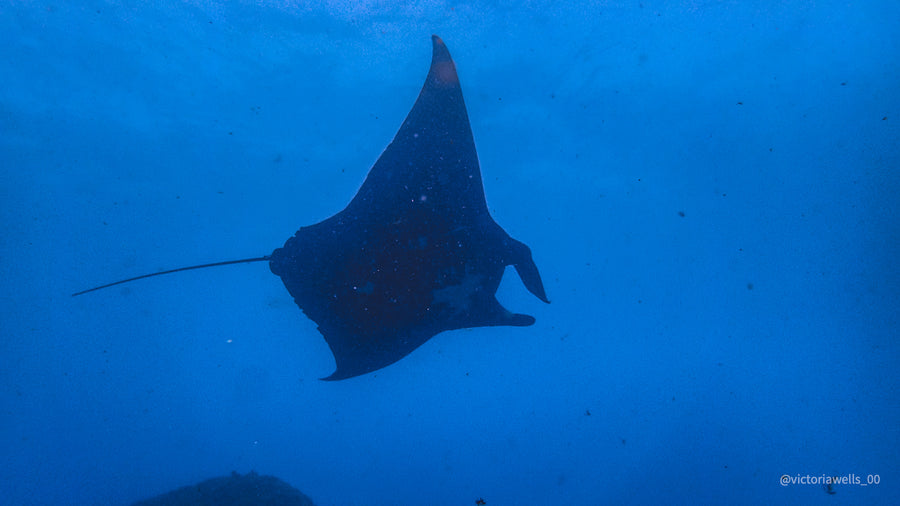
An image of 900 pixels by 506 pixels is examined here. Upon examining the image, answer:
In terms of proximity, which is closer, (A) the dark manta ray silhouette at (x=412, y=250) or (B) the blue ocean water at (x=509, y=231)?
(A) the dark manta ray silhouette at (x=412, y=250)

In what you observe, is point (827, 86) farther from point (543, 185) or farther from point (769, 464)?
point (769, 464)

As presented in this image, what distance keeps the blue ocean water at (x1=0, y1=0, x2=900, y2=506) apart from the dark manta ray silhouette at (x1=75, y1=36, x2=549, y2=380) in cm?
335

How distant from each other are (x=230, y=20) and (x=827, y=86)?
907 cm

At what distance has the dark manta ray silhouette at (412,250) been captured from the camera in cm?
309

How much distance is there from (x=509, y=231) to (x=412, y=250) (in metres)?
4.44

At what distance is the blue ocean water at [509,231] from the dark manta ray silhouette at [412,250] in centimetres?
335

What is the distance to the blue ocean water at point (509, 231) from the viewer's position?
18.3 ft

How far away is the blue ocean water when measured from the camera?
5566mm

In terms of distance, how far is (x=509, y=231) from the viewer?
7.37 meters

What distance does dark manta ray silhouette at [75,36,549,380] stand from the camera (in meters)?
3.09

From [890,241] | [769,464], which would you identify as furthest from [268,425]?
[890,241]

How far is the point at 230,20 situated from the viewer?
568 cm

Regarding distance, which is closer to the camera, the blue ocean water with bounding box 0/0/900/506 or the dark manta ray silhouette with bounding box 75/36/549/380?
the dark manta ray silhouette with bounding box 75/36/549/380

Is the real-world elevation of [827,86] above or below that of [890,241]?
above
